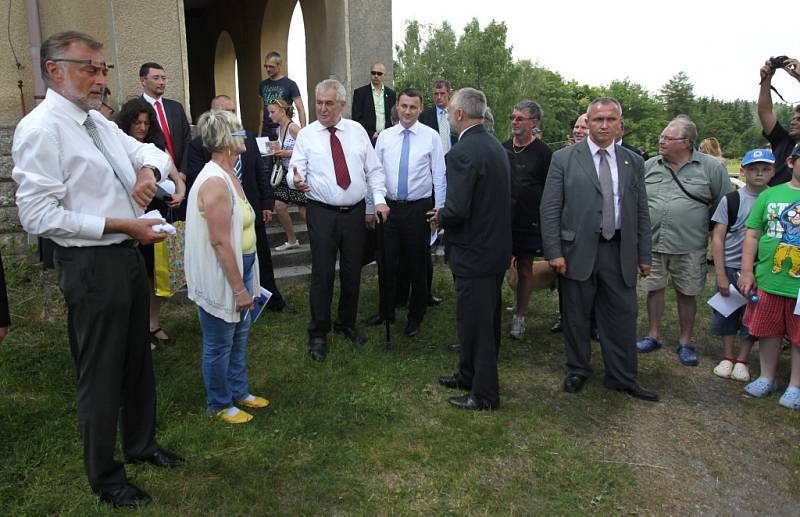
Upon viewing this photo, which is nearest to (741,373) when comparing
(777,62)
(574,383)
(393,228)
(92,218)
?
(574,383)

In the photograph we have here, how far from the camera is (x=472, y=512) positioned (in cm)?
283

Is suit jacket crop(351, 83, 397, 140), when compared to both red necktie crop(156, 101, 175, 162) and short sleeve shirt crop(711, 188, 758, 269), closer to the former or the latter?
red necktie crop(156, 101, 175, 162)

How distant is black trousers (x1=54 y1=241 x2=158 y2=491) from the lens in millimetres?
2590

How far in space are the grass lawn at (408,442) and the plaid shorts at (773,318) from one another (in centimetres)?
50

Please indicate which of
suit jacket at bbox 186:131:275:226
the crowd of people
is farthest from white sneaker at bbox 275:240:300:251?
suit jacket at bbox 186:131:275:226

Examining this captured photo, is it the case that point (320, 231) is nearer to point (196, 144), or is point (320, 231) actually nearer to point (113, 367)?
point (196, 144)

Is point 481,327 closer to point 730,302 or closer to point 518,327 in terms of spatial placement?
point 518,327

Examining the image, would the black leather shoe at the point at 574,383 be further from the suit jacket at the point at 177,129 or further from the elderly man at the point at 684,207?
the suit jacket at the point at 177,129

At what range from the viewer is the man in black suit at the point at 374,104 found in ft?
24.8

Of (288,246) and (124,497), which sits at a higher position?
(288,246)

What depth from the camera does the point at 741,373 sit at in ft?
14.7

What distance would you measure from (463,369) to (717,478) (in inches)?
66.0

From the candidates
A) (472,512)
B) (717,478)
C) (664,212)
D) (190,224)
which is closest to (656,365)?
(664,212)

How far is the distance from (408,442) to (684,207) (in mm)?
3027
